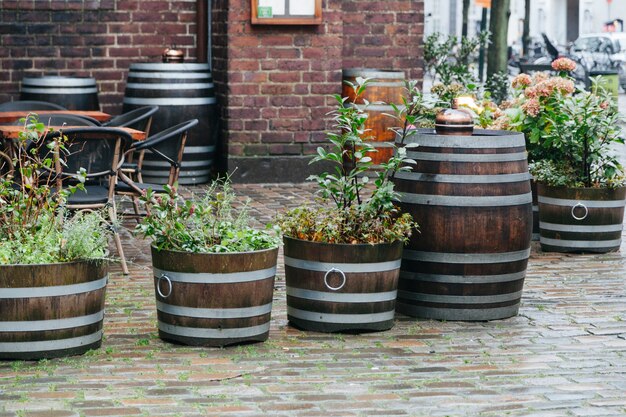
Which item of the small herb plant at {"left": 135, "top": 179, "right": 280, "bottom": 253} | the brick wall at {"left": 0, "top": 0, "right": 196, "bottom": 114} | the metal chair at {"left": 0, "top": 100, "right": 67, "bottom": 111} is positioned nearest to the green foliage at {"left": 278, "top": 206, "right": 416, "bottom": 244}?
the small herb plant at {"left": 135, "top": 179, "right": 280, "bottom": 253}

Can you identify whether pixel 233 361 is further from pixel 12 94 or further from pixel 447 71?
pixel 447 71

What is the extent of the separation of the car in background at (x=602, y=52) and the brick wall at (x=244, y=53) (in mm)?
18098

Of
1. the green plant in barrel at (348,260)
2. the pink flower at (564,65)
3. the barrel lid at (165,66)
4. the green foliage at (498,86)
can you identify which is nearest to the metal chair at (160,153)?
the green plant in barrel at (348,260)

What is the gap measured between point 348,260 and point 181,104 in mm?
5846

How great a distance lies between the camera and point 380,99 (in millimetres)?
11828

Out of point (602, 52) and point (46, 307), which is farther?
point (602, 52)

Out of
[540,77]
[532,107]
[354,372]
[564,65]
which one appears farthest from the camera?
[564,65]

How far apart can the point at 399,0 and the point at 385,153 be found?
1600 mm

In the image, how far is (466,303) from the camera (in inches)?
246

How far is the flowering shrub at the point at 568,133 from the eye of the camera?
828 cm

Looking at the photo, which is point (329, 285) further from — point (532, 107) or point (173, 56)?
point (173, 56)

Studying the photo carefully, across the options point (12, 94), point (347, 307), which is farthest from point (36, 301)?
point (12, 94)

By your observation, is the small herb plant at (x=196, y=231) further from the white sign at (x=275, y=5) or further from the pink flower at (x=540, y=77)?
the white sign at (x=275, y=5)

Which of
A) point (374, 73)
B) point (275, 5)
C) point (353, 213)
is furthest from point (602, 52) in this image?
point (353, 213)
